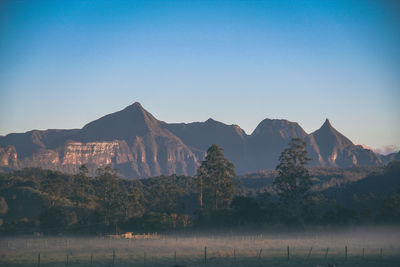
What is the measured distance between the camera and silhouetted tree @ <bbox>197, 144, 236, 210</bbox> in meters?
95.4

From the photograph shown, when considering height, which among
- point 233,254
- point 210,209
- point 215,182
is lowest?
point 233,254

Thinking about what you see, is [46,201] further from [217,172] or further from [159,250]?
[159,250]

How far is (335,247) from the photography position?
56094 millimetres

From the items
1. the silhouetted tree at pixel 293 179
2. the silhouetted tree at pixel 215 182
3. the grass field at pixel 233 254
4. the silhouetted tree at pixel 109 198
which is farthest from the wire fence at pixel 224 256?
the silhouetted tree at pixel 109 198

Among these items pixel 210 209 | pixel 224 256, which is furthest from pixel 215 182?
pixel 224 256

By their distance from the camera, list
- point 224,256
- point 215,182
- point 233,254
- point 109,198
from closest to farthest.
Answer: point 224,256, point 233,254, point 215,182, point 109,198

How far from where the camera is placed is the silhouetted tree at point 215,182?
95.4 metres

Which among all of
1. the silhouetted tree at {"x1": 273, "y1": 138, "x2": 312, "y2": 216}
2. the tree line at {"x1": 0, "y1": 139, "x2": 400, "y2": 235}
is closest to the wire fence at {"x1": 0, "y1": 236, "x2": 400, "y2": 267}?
the tree line at {"x1": 0, "y1": 139, "x2": 400, "y2": 235}

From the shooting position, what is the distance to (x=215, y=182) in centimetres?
9662

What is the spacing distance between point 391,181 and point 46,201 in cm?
11597

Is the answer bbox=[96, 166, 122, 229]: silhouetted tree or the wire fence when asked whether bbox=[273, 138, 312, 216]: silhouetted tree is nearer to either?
the wire fence

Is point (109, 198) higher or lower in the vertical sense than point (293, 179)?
lower

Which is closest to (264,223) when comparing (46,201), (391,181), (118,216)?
(118,216)

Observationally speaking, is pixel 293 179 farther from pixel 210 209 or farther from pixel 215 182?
pixel 210 209
